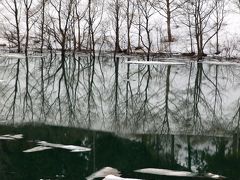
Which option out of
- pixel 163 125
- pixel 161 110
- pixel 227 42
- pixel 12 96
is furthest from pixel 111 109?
pixel 227 42

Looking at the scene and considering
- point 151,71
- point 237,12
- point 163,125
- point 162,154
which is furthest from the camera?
point 237,12

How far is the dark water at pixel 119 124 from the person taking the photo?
8853 mm

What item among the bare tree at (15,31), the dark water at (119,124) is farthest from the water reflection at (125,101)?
the bare tree at (15,31)

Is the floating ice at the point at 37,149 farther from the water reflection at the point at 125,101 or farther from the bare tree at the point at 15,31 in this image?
the bare tree at the point at 15,31

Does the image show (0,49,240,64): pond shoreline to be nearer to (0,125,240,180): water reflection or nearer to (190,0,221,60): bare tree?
(190,0,221,60): bare tree

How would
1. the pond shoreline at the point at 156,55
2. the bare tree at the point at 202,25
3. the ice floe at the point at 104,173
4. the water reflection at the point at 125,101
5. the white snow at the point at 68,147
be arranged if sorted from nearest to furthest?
the ice floe at the point at 104,173
the white snow at the point at 68,147
the water reflection at the point at 125,101
the pond shoreline at the point at 156,55
the bare tree at the point at 202,25

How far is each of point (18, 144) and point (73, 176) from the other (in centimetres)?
242

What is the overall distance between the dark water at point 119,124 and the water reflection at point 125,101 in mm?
29

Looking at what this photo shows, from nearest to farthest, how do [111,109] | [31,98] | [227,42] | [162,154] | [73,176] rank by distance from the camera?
[73,176]
[162,154]
[111,109]
[31,98]
[227,42]

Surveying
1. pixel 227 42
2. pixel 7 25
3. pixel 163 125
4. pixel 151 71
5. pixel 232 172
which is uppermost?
pixel 7 25

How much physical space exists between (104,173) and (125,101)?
7854mm

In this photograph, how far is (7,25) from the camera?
4756cm

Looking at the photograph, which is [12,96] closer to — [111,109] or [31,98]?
[31,98]

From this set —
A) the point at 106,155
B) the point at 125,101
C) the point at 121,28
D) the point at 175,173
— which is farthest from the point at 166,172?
the point at 121,28
